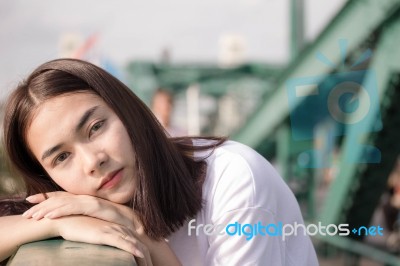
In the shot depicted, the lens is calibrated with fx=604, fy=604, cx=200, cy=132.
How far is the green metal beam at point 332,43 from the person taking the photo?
15.9ft

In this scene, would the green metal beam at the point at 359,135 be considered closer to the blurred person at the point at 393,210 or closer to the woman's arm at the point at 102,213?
the blurred person at the point at 393,210

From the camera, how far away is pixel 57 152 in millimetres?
1431

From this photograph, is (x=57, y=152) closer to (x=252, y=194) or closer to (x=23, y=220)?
(x=23, y=220)

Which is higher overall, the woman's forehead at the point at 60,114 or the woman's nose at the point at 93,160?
the woman's forehead at the point at 60,114

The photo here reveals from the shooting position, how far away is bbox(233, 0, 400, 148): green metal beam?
4836 millimetres

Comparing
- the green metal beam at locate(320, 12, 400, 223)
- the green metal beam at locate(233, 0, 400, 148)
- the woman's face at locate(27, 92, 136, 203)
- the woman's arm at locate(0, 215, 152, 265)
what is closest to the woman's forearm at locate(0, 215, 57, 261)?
the woman's arm at locate(0, 215, 152, 265)

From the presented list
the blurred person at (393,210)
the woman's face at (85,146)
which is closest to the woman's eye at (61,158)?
the woman's face at (85,146)

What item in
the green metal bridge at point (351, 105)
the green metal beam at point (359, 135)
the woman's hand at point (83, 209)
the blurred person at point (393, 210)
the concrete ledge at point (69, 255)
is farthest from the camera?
the blurred person at point (393, 210)

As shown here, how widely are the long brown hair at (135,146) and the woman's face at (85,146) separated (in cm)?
2

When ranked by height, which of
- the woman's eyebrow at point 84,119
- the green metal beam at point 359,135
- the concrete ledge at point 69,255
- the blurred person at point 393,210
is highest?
the woman's eyebrow at point 84,119

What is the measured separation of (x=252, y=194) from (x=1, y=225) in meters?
0.59

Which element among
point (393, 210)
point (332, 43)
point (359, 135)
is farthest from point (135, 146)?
point (393, 210)

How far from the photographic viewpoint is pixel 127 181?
1459 millimetres

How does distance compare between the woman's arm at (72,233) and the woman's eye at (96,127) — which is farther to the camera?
the woman's eye at (96,127)
